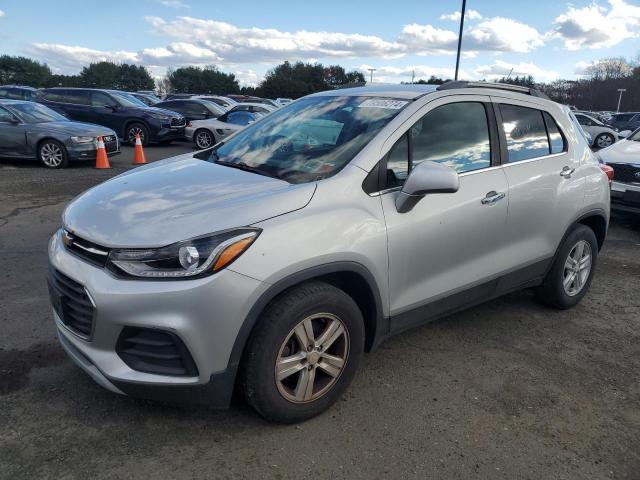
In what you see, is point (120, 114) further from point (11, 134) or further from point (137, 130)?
point (11, 134)

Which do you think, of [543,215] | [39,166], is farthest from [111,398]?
[39,166]

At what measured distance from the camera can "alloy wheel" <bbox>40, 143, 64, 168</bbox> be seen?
36.4 feet

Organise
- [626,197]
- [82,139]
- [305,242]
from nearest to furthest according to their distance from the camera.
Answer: [305,242]
[626,197]
[82,139]

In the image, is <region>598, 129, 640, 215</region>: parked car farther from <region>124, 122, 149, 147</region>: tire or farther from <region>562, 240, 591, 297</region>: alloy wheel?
<region>124, 122, 149, 147</region>: tire

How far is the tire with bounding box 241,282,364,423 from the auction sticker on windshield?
128cm

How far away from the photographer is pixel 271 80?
80125 millimetres

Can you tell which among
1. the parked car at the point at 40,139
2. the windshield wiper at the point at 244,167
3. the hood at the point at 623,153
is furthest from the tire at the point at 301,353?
the parked car at the point at 40,139

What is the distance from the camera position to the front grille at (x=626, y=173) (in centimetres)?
750

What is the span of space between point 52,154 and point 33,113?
3.57 ft

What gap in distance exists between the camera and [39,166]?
11.6 metres

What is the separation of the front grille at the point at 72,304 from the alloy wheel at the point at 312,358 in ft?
3.05

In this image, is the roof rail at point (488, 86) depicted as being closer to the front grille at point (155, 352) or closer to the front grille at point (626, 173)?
the front grille at point (155, 352)

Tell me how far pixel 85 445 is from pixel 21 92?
2065cm

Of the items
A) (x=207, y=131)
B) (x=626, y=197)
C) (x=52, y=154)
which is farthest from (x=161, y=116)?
(x=626, y=197)
